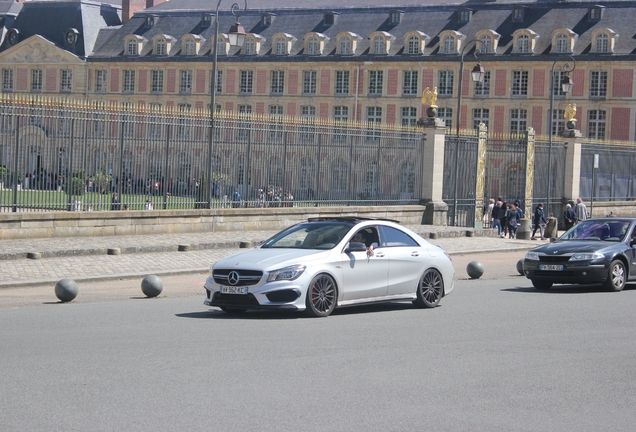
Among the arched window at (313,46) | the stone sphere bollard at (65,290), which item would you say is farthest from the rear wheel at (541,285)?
the arched window at (313,46)

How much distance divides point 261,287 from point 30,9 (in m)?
80.8

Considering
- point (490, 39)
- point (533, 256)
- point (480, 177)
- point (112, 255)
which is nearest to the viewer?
point (533, 256)

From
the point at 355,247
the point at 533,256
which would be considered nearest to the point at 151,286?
the point at 355,247

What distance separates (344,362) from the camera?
33.7 feet

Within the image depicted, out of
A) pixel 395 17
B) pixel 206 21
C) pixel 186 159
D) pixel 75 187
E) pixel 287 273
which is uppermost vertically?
pixel 395 17

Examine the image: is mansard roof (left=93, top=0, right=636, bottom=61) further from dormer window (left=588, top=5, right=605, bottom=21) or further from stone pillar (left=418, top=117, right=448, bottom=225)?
stone pillar (left=418, top=117, right=448, bottom=225)

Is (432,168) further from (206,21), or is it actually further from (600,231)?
(206,21)

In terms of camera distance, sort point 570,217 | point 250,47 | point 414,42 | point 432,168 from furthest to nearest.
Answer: point 250,47 < point 414,42 < point 570,217 < point 432,168

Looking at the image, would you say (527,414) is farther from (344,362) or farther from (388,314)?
(388,314)

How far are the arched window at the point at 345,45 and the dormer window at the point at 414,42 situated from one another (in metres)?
4.28

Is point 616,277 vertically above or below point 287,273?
below

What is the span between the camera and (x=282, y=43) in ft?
267

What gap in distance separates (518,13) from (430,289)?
64.0 m

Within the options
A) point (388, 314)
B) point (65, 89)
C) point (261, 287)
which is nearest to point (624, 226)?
point (388, 314)
